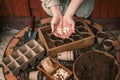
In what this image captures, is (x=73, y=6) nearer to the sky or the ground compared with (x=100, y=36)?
nearer to the sky

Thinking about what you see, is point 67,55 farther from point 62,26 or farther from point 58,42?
point 62,26

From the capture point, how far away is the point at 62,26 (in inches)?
75.5

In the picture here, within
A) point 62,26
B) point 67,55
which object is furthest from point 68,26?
point 67,55

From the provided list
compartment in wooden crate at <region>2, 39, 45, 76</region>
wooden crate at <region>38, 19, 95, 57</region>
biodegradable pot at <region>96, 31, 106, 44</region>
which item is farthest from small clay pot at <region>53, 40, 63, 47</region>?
biodegradable pot at <region>96, 31, 106, 44</region>

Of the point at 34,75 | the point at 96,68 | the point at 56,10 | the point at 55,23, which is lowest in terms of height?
the point at 34,75

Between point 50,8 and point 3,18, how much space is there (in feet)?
4.13

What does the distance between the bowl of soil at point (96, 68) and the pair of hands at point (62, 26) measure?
1.05 ft

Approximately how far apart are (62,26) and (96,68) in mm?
552

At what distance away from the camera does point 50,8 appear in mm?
1889

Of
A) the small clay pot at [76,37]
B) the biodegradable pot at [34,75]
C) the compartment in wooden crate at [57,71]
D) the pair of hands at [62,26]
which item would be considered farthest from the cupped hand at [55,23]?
the biodegradable pot at [34,75]

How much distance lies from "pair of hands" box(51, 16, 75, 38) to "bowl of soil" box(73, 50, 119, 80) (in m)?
0.32

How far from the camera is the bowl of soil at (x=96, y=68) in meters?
1.50

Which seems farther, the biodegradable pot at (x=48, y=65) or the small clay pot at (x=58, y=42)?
the small clay pot at (x=58, y=42)

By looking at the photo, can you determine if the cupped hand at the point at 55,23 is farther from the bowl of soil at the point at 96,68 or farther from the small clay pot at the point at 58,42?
the bowl of soil at the point at 96,68
